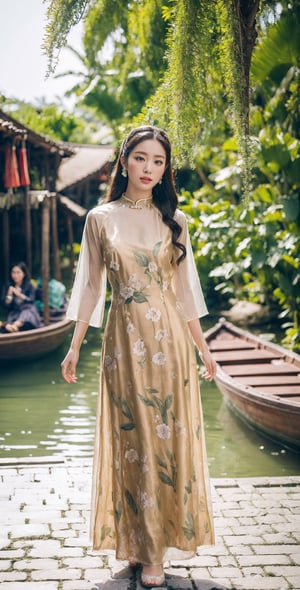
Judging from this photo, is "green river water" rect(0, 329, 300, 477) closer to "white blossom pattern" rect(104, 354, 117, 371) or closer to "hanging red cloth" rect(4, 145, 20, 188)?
"white blossom pattern" rect(104, 354, 117, 371)

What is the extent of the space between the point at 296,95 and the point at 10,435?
615cm

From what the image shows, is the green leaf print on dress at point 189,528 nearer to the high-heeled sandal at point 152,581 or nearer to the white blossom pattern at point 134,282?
the high-heeled sandal at point 152,581

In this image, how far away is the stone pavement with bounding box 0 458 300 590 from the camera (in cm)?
312

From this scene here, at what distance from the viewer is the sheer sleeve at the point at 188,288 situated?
3.32 m

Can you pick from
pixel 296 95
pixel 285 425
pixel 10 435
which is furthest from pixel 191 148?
pixel 296 95

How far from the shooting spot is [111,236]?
3.16m

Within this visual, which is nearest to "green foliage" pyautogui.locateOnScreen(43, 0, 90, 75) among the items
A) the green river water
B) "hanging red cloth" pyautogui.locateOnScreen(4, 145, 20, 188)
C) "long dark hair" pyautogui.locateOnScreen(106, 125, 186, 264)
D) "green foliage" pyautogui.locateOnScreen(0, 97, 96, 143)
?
"long dark hair" pyautogui.locateOnScreen(106, 125, 186, 264)

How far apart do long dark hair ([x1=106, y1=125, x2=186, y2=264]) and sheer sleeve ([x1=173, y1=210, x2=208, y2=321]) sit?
0.18 feet

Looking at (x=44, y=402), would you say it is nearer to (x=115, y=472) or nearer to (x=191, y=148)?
(x=191, y=148)

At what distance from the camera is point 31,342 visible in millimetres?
10766

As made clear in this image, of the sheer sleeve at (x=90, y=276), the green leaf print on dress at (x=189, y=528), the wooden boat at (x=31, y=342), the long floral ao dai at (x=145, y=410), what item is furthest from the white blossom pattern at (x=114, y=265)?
the wooden boat at (x=31, y=342)

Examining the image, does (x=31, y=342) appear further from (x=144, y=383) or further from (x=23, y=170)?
(x=144, y=383)

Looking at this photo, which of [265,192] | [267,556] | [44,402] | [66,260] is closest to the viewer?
[267,556]

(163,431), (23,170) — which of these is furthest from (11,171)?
(163,431)
